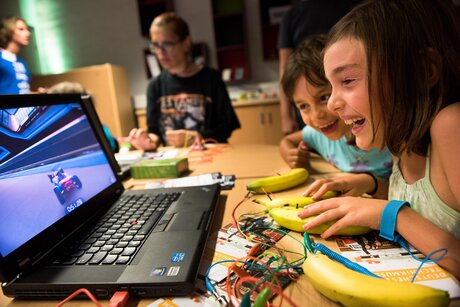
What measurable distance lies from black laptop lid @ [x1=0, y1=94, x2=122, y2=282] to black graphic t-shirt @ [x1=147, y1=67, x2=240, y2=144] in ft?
3.64

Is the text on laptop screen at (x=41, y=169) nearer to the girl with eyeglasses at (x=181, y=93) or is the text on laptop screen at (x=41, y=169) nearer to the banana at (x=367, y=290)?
the banana at (x=367, y=290)

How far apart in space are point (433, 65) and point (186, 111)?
62.8 inches

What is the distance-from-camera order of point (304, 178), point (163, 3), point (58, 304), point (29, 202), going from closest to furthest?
point (58, 304) < point (29, 202) < point (304, 178) < point (163, 3)

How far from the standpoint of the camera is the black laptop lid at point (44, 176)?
540 mm

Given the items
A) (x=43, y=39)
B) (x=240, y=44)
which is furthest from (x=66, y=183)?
(x=43, y=39)

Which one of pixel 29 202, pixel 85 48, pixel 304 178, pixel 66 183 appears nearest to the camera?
pixel 29 202

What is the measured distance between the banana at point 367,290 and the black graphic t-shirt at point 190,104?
61.5 inches

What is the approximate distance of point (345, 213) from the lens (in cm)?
62

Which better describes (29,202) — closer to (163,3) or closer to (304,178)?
(304,178)

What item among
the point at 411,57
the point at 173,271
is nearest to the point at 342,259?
the point at 173,271

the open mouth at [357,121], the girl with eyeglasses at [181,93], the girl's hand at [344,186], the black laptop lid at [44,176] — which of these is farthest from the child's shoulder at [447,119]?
the girl with eyeglasses at [181,93]

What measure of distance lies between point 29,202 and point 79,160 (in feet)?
0.78

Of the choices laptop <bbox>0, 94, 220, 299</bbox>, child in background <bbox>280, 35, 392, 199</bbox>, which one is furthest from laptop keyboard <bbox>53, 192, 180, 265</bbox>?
child in background <bbox>280, 35, 392, 199</bbox>

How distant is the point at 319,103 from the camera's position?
107cm
